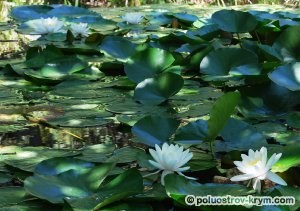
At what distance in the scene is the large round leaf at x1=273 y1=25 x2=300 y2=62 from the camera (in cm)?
139

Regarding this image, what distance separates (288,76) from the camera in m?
1.16

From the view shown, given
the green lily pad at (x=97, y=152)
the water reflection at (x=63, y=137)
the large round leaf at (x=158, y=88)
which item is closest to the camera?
the green lily pad at (x=97, y=152)

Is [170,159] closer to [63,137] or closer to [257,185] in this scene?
[257,185]

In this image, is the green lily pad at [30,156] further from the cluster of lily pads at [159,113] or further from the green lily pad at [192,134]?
the green lily pad at [192,134]

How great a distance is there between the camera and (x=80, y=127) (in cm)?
115

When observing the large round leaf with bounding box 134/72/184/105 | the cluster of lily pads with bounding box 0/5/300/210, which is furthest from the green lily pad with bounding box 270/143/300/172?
the large round leaf with bounding box 134/72/184/105

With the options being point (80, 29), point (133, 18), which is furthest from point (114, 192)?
point (133, 18)

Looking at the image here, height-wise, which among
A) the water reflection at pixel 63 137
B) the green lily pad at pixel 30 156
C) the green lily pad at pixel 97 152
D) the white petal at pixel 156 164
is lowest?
the water reflection at pixel 63 137

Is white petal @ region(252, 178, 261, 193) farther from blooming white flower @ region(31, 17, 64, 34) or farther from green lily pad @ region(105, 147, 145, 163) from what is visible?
blooming white flower @ region(31, 17, 64, 34)

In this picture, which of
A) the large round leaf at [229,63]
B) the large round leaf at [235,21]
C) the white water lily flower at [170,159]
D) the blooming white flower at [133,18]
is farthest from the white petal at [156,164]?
the blooming white flower at [133,18]

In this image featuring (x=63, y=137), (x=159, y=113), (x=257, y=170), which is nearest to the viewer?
(x=257, y=170)

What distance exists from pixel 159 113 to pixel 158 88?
94 millimetres

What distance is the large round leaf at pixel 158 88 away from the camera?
128 cm

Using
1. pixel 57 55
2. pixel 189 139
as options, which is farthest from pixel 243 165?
pixel 57 55
